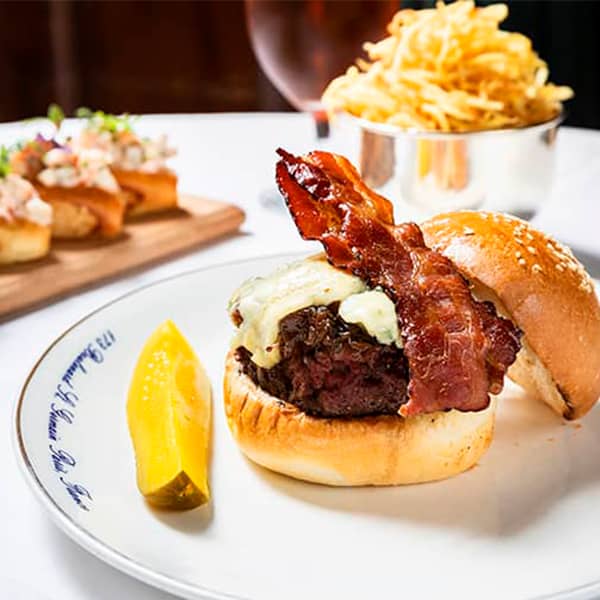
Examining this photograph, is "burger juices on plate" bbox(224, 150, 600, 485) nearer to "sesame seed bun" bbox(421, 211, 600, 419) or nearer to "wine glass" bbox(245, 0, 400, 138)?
"sesame seed bun" bbox(421, 211, 600, 419)

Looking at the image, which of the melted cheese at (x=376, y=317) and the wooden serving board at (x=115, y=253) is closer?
the melted cheese at (x=376, y=317)

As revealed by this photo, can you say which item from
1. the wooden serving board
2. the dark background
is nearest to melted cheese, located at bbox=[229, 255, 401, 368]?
the wooden serving board

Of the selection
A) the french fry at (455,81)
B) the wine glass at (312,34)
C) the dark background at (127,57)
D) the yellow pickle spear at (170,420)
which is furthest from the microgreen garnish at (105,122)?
the dark background at (127,57)

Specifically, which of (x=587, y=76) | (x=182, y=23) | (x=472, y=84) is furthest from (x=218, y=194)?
(x=182, y=23)

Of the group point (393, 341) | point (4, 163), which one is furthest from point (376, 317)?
point (4, 163)

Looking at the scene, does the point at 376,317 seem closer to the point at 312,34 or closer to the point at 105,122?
the point at 312,34

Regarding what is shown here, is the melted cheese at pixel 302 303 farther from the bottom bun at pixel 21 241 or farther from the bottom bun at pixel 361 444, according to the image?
the bottom bun at pixel 21 241

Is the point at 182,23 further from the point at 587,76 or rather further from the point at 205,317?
the point at 205,317
